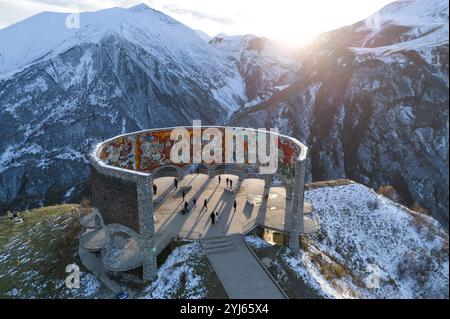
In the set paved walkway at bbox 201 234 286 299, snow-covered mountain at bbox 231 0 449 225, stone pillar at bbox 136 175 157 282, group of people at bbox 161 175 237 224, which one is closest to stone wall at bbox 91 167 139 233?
stone pillar at bbox 136 175 157 282

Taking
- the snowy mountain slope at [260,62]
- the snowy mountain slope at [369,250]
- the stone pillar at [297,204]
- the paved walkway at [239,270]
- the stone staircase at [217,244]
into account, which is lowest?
the snowy mountain slope at [369,250]

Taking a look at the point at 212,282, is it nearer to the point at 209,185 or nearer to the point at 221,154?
the point at 209,185

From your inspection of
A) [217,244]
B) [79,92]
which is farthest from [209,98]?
[217,244]

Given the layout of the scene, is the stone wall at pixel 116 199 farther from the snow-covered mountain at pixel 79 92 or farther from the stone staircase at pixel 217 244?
the snow-covered mountain at pixel 79 92

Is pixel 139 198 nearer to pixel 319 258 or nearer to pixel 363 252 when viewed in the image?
pixel 319 258

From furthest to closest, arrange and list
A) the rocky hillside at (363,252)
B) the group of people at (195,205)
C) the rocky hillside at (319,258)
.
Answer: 1. the group of people at (195,205)
2. the rocky hillside at (363,252)
3. the rocky hillside at (319,258)

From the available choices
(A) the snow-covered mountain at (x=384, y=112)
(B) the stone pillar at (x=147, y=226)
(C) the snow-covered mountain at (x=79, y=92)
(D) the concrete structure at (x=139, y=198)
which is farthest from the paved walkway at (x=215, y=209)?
(C) the snow-covered mountain at (x=79, y=92)

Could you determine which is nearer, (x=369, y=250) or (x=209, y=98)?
(x=369, y=250)
